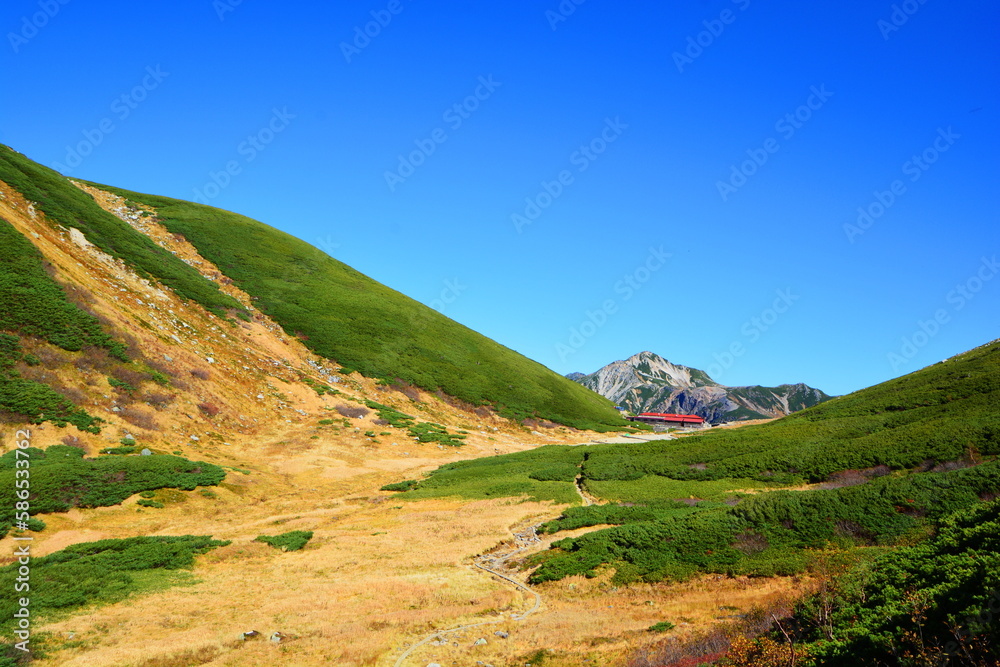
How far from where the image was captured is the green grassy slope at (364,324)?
258 ft

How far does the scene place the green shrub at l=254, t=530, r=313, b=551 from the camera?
25.8 metres

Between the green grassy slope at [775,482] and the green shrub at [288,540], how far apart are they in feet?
35.2

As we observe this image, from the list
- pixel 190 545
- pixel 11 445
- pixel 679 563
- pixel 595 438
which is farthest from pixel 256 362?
pixel 679 563

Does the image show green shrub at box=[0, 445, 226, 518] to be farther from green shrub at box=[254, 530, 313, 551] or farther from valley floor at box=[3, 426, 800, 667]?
green shrub at box=[254, 530, 313, 551]

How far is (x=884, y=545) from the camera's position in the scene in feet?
58.2

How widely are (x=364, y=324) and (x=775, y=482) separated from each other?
66.9 m

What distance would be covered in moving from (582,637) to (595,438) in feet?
219

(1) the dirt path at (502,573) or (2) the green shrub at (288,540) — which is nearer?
(1) the dirt path at (502,573)

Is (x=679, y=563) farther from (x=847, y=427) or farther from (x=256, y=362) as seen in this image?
(x=256, y=362)

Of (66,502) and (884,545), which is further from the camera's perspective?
(66,502)

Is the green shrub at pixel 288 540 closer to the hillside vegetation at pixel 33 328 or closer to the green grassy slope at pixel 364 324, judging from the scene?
the hillside vegetation at pixel 33 328

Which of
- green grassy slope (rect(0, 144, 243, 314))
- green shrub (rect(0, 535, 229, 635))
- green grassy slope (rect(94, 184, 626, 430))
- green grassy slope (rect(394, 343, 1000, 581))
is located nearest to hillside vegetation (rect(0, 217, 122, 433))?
green shrub (rect(0, 535, 229, 635))
